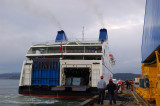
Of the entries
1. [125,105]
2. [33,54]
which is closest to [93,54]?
[33,54]

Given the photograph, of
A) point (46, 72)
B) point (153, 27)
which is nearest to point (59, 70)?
point (46, 72)

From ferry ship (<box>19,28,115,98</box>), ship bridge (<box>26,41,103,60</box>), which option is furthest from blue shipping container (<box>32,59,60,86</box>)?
ship bridge (<box>26,41,103,60</box>)

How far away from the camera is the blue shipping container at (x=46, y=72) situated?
17953 mm

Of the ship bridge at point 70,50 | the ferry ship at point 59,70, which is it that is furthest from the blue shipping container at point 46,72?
the ship bridge at point 70,50

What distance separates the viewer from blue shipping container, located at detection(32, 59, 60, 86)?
1795 cm

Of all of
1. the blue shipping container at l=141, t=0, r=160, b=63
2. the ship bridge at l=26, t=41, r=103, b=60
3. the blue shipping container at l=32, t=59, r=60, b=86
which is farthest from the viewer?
the ship bridge at l=26, t=41, r=103, b=60

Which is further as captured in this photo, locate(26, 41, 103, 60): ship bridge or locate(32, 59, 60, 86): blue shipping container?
locate(26, 41, 103, 60): ship bridge

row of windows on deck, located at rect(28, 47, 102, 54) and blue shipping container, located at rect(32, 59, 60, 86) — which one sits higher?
row of windows on deck, located at rect(28, 47, 102, 54)

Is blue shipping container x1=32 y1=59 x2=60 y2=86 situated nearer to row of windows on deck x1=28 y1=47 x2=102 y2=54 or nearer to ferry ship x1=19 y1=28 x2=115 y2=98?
ferry ship x1=19 y1=28 x2=115 y2=98

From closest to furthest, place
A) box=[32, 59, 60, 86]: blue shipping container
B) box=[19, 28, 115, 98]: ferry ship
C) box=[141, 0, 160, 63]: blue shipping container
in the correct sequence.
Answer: box=[141, 0, 160, 63]: blue shipping container → box=[19, 28, 115, 98]: ferry ship → box=[32, 59, 60, 86]: blue shipping container

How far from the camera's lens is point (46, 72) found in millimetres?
18344

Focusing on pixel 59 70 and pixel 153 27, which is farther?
pixel 59 70

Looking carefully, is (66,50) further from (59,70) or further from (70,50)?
(59,70)

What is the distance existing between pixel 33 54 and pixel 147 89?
41.4ft
